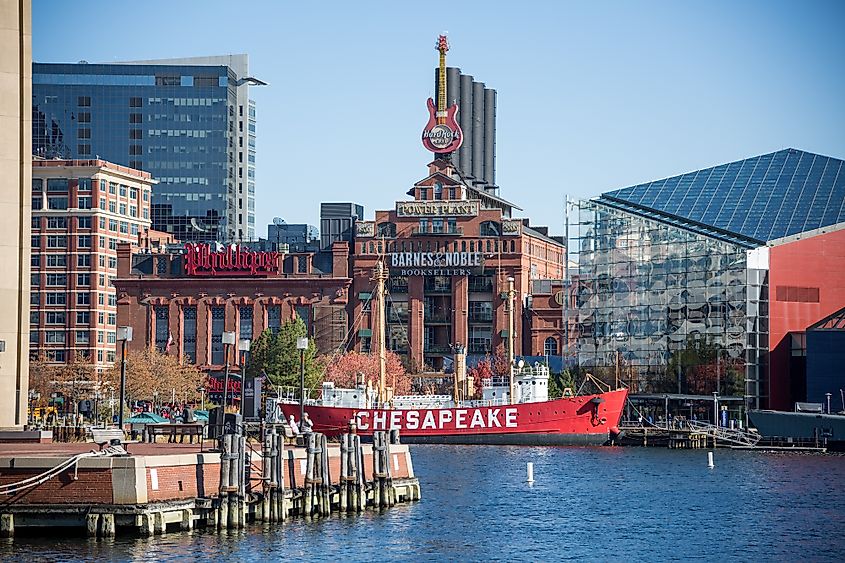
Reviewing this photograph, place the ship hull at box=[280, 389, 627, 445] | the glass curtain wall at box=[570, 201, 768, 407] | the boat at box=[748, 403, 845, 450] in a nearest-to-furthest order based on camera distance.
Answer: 1. the boat at box=[748, 403, 845, 450]
2. the ship hull at box=[280, 389, 627, 445]
3. the glass curtain wall at box=[570, 201, 768, 407]

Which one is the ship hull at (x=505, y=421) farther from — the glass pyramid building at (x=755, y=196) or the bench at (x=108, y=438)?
the bench at (x=108, y=438)

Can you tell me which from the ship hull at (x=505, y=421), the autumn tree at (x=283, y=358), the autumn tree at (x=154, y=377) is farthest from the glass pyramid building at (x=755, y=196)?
the autumn tree at (x=154, y=377)

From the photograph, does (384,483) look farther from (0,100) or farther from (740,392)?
(740,392)

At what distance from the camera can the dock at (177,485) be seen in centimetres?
5462

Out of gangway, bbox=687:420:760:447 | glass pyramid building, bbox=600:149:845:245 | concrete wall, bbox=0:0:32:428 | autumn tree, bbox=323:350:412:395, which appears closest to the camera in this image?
concrete wall, bbox=0:0:32:428

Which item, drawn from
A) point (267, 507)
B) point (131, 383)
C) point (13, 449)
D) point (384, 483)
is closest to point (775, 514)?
point (384, 483)

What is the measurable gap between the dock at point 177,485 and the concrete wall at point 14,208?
39.9ft

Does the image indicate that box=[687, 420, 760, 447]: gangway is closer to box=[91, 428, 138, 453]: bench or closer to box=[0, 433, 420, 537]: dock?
box=[0, 433, 420, 537]: dock

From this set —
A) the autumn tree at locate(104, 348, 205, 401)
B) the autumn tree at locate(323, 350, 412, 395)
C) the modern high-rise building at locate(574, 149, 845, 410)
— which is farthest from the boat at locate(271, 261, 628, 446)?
the autumn tree at locate(323, 350, 412, 395)

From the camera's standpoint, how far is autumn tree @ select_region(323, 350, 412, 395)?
186 metres

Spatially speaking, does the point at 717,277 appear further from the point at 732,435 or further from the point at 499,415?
the point at 499,415

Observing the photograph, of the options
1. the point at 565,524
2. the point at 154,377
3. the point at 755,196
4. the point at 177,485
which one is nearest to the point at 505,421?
the point at 755,196

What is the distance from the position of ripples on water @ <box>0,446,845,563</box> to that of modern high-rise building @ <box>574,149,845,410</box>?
4133 centimetres

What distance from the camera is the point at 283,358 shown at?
18425 cm
